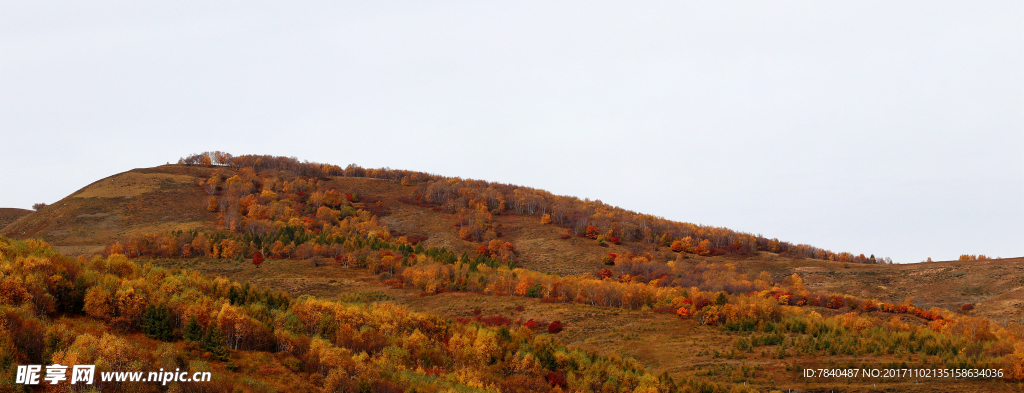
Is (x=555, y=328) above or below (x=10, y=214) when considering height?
below

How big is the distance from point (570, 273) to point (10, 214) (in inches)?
5243

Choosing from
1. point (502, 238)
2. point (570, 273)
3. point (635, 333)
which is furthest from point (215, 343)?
point (502, 238)

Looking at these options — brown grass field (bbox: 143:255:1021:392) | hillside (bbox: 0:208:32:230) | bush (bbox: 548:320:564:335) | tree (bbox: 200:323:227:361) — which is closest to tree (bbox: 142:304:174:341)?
tree (bbox: 200:323:227:361)

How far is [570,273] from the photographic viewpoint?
344ft

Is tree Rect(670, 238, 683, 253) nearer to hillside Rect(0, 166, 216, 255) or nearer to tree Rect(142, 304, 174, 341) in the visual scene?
hillside Rect(0, 166, 216, 255)

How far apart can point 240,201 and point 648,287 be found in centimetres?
8996

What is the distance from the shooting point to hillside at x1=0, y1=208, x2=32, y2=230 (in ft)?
465

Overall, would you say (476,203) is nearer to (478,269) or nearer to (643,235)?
(643,235)

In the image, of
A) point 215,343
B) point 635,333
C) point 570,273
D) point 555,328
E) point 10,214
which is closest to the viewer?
point 215,343

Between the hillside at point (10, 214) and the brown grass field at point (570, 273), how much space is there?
0.74 meters

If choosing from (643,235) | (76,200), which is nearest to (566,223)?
(643,235)

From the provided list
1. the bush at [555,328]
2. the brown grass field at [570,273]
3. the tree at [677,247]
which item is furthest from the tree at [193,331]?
the tree at [677,247]

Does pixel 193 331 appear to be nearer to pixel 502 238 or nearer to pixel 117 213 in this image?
pixel 502 238

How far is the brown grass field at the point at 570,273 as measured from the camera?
54.0 metres
